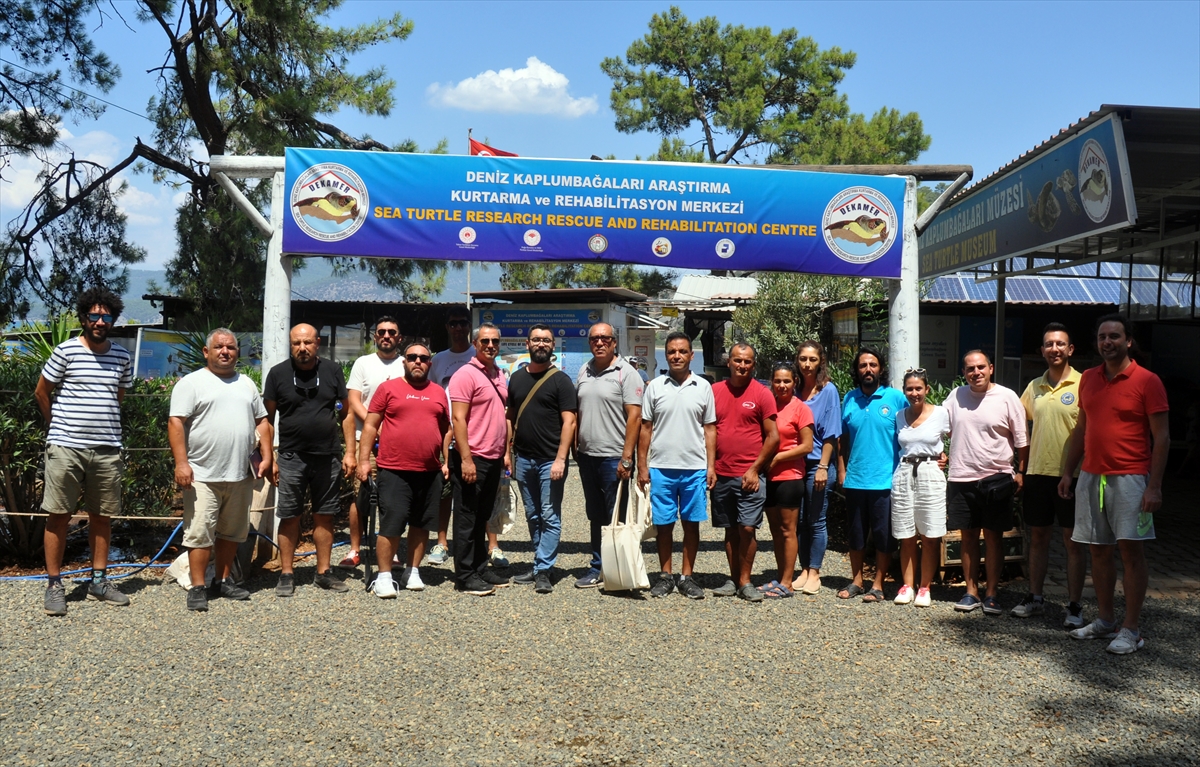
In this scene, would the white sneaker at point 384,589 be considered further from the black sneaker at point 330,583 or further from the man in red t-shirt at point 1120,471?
the man in red t-shirt at point 1120,471

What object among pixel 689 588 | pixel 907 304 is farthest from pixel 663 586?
pixel 907 304

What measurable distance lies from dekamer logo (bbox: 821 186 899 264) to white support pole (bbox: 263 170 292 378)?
445cm

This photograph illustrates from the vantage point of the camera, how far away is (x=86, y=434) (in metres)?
5.87

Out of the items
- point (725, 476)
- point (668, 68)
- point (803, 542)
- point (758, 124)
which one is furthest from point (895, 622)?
point (668, 68)

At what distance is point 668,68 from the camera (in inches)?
1255

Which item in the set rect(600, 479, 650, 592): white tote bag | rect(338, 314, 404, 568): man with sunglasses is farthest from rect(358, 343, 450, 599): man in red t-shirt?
rect(600, 479, 650, 592): white tote bag

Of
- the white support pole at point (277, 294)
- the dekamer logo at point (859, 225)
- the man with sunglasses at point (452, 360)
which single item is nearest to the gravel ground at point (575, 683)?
the man with sunglasses at point (452, 360)

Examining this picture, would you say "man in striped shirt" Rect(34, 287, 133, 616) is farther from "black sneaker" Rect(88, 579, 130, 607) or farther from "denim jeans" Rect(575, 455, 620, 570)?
"denim jeans" Rect(575, 455, 620, 570)

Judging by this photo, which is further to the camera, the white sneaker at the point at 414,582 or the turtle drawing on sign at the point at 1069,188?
the turtle drawing on sign at the point at 1069,188

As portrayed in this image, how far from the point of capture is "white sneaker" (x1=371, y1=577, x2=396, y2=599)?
611cm

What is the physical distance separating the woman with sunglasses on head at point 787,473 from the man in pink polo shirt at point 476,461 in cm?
187

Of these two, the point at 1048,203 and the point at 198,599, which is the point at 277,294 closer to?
the point at 198,599

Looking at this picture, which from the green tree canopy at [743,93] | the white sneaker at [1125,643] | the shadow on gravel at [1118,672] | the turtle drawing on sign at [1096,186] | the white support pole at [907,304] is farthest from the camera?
the green tree canopy at [743,93]

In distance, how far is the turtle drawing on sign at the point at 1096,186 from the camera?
6.56 meters
